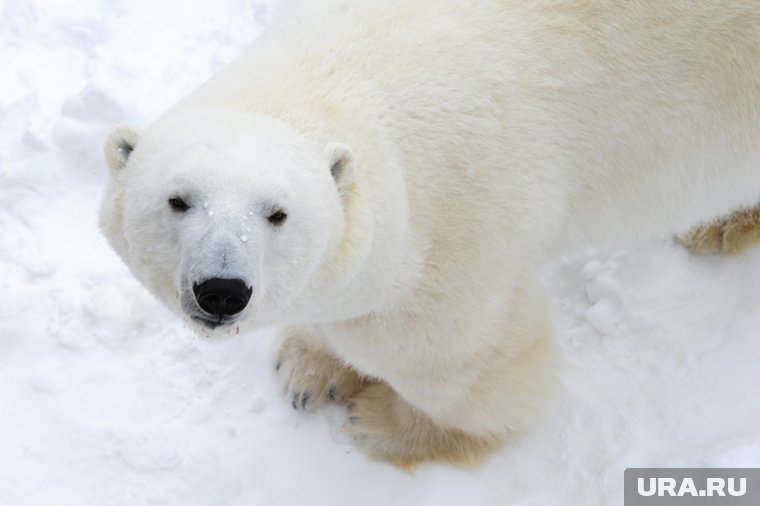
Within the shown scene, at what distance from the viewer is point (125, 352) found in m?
3.56

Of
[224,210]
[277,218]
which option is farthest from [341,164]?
[224,210]

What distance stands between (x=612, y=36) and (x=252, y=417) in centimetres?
195

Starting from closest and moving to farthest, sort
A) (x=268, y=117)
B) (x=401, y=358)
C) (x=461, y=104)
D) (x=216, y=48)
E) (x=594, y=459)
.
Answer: (x=268, y=117), (x=461, y=104), (x=401, y=358), (x=594, y=459), (x=216, y=48)

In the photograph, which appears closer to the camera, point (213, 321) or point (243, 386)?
point (213, 321)

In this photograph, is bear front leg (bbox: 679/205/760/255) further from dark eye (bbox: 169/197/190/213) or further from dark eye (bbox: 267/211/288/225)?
dark eye (bbox: 169/197/190/213)

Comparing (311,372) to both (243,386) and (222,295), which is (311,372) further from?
(222,295)

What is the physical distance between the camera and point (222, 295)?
1932mm

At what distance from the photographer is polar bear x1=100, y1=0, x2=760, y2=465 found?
2080 mm

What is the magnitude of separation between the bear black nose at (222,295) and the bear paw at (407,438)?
5.13ft

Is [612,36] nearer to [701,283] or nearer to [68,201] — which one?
[701,283]

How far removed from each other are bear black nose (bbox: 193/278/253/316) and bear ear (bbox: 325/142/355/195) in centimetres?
42

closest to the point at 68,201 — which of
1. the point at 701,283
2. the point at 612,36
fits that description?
the point at 612,36

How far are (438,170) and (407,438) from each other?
1270mm

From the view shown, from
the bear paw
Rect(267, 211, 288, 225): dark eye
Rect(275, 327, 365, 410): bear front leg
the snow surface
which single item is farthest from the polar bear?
Rect(275, 327, 365, 410): bear front leg
